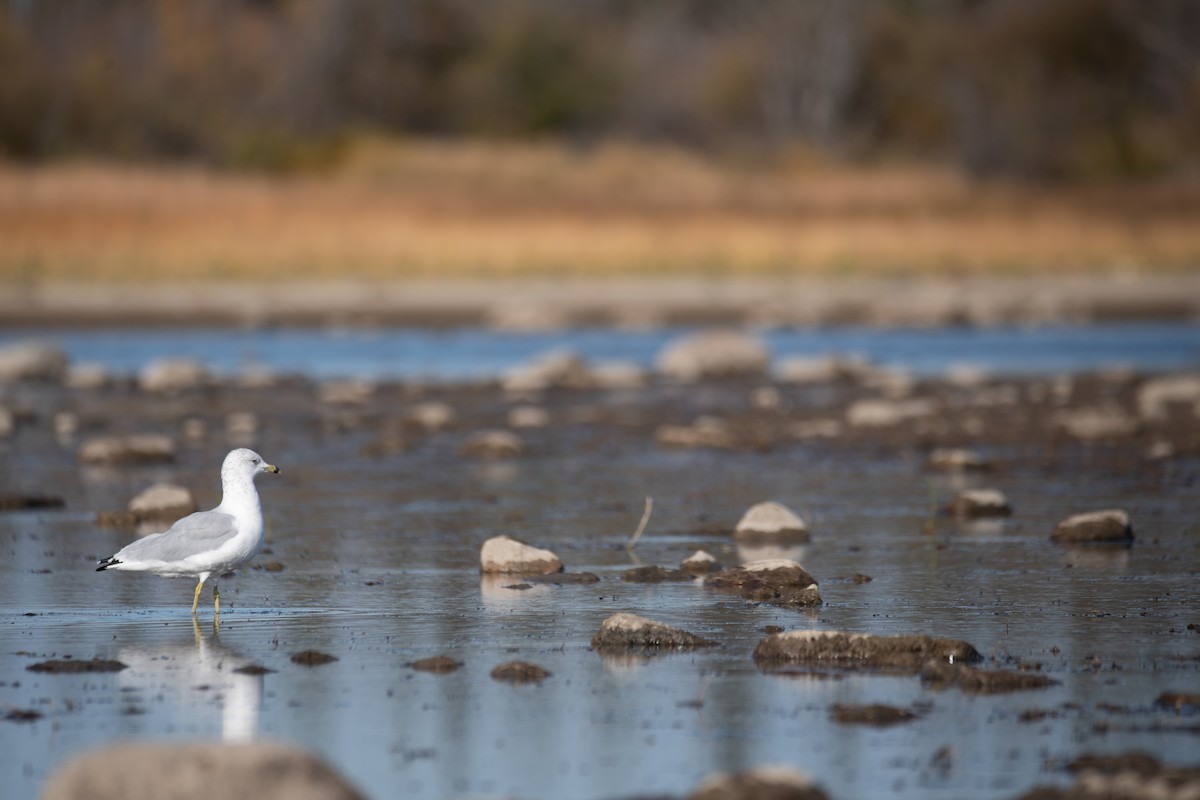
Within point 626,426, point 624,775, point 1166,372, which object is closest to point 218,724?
point 624,775

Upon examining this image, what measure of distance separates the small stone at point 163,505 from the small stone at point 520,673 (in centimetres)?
398

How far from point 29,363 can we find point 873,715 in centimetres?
1597

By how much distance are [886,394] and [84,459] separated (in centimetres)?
777

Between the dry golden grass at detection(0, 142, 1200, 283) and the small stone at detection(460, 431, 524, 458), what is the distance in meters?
16.5

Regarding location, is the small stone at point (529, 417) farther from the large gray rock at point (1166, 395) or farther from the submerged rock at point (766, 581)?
the submerged rock at point (766, 581)

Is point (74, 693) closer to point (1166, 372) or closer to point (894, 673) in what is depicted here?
point (894, 673)

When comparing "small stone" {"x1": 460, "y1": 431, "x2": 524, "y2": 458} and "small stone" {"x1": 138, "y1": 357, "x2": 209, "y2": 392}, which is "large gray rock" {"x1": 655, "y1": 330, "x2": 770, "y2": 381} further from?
"small stone" {"x1": 460, "y1": 431, "x2": 524, "y2": 458}

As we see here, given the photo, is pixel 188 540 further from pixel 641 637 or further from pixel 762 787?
pixel 762 787

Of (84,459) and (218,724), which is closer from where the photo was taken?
(218,724)

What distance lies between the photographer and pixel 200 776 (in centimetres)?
456

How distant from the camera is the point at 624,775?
5.50 metres

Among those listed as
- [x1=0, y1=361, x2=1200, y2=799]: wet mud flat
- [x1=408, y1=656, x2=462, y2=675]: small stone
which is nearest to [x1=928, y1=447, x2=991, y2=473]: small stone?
[x1=0, y1=361, x2=1200, y2=799]: wet mud flat

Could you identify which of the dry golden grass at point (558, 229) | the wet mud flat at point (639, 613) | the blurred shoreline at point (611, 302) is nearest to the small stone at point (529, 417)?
the wet mud flat at point (639, 613)

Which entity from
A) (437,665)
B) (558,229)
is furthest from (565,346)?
(437,665)
